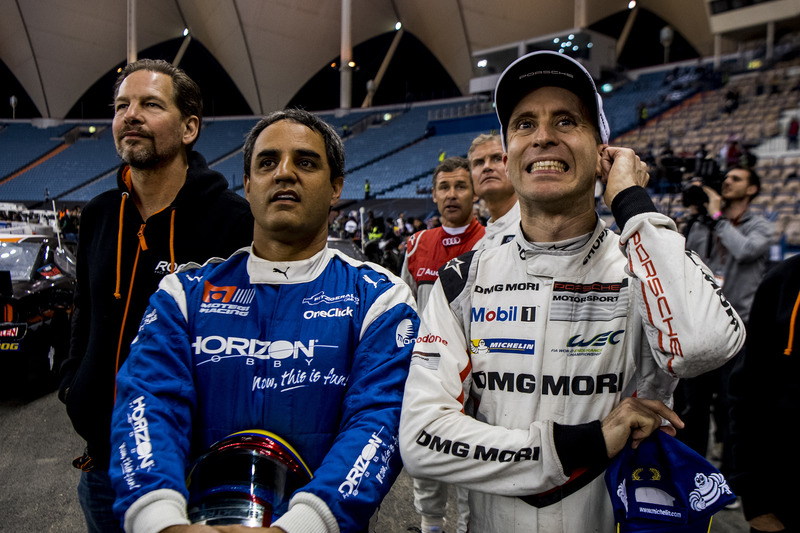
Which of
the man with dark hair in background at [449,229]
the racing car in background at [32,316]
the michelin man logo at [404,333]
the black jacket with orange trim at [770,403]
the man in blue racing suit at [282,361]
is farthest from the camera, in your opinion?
the racing car in background at [32,316]

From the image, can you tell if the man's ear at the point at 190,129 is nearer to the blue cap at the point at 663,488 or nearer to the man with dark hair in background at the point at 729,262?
the blue cap at the point at 663,488

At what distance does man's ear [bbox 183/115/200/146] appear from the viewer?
6.69 ft

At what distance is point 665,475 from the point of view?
1.19 meters

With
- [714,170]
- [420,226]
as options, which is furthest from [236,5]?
[714,170]

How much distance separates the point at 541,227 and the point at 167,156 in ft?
4.62

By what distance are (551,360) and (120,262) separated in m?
1.51

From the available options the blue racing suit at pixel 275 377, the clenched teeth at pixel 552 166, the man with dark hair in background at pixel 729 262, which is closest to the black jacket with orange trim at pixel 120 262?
the blue racing suit at pixel 275 377

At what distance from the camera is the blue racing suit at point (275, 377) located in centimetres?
127

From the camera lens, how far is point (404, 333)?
1.53 metres

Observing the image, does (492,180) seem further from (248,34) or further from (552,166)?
(248,34)

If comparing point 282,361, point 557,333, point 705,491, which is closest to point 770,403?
point 705,491

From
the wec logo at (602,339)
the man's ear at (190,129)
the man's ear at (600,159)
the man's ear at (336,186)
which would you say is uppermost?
the man's ear at (190,129)

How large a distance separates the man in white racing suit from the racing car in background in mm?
5251

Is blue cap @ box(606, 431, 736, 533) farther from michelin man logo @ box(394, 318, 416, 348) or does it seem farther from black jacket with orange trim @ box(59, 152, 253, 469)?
black jacket with orange trim @ box(59, 152, 253, 469)
